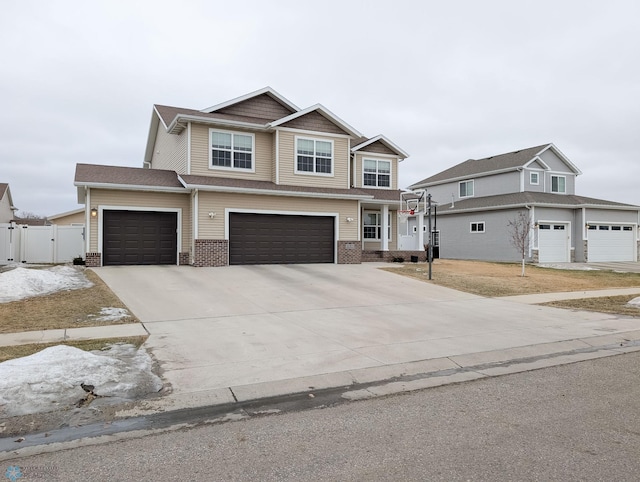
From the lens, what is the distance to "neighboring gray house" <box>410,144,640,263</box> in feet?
96.6

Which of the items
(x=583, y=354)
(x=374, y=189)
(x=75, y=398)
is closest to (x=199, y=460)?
(x=75, y=398)

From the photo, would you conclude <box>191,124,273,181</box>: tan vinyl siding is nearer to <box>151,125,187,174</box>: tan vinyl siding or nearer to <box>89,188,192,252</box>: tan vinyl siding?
<box>151,125,187,174</box>: tan vinyl siding

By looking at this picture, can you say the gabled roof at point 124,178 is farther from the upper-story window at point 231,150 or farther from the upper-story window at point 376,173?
the upper-story window at point 376,173

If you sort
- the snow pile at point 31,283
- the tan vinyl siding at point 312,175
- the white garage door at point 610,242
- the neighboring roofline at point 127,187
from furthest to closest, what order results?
the white garage door at point 610,242 → the tan vinyl siding at point 312,175 → the neighboring roofline at point 127,187 → the snow pile at point 31,283

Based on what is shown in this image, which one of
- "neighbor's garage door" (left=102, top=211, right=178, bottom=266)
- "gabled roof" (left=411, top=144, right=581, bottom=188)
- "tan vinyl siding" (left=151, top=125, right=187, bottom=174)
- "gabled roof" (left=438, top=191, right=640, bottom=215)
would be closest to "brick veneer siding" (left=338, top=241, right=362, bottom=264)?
"neighbor's garage door" (left=102, top=211, right=178, bottom=266)

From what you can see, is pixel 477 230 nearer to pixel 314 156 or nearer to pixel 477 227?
pixel 477 227

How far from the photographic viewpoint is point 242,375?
607cm

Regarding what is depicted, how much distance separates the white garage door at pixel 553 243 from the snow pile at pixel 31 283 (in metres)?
26.3

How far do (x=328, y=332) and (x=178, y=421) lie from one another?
442 centimetres

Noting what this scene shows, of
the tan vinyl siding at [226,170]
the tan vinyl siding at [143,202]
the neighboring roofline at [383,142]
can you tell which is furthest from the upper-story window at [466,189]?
the tan vinyl siding at [143,202]

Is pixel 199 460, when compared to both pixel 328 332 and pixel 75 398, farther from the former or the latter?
pixel 328 332

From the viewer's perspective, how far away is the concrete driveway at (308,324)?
6672 millimetres

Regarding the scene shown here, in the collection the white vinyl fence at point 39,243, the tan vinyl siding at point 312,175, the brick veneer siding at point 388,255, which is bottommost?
the brick veneer siding at point 388,255

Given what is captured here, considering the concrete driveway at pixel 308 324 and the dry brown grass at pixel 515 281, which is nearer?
the concrete driveway at pixel 308 324
